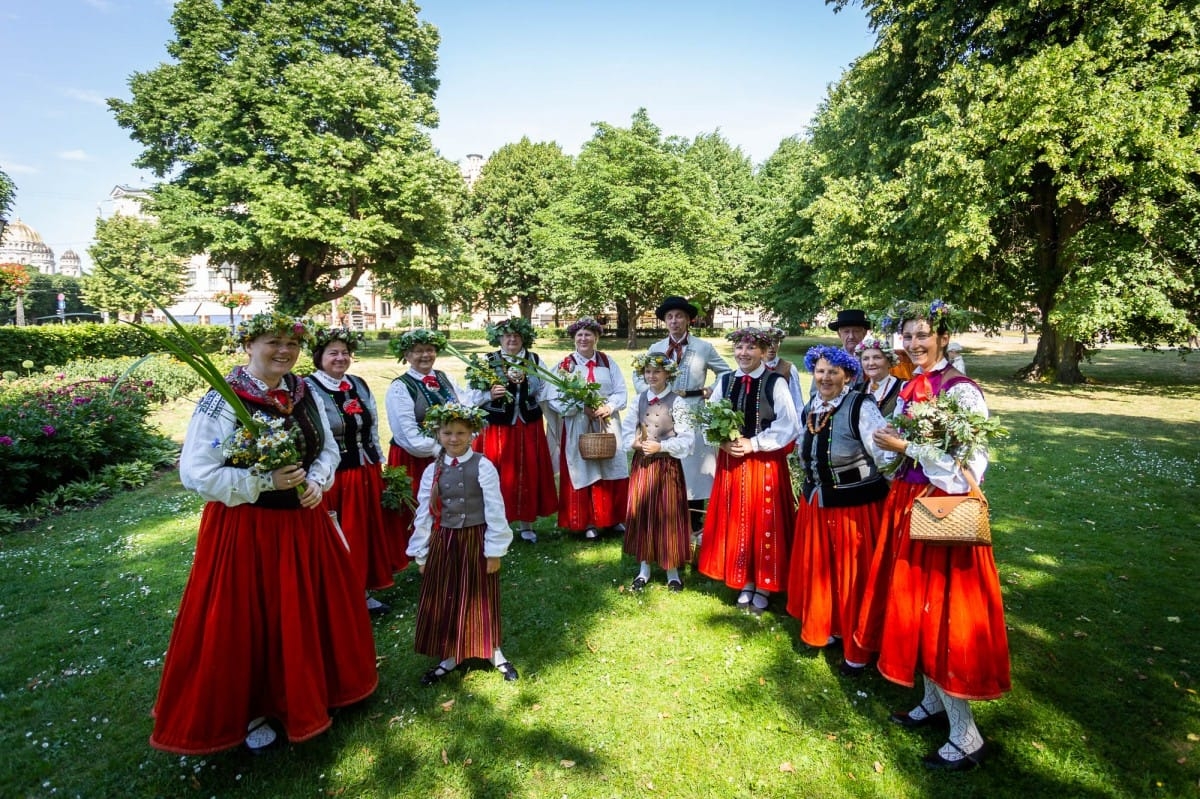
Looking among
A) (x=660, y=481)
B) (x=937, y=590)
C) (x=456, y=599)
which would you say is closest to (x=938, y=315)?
(x=937, y=590)

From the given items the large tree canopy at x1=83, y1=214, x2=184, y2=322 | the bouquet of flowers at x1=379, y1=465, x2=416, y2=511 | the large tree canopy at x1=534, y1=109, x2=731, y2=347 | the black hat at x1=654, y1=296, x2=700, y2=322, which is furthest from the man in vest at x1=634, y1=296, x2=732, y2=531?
the large tree canopy at x1=83, y1=214, x2=184, y2=322

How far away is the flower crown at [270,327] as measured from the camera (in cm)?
322

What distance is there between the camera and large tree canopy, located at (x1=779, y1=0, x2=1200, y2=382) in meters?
13.9

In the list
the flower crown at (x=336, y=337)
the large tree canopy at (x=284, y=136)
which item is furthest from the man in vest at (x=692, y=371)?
the large tree canopy at (x=284, y=136)

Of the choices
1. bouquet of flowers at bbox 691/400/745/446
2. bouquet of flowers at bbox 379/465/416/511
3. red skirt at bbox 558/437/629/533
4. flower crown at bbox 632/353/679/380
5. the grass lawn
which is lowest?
the grass lawn

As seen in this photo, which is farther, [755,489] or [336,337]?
[336,337]

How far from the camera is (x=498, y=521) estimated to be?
12.8 ft

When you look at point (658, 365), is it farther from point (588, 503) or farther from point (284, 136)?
point (284, 136)

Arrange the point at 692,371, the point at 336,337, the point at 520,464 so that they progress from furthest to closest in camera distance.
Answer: the point at 520,464 → the point at 692,371 → the point at 336,337

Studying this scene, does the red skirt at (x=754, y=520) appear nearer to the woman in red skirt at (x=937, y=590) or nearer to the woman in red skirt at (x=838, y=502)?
the woman in red skirt at (x=838, y=502)

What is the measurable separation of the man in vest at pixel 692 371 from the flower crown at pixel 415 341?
6.88ft

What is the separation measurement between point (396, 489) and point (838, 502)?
143 inches

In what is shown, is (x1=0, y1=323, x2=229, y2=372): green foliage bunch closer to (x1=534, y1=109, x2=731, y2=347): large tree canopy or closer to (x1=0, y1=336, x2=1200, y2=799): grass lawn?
(x1=0, y1=336, x2=1200, y2=799): grass lawn

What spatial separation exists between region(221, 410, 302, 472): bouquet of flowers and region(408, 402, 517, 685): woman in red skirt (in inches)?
38.3
